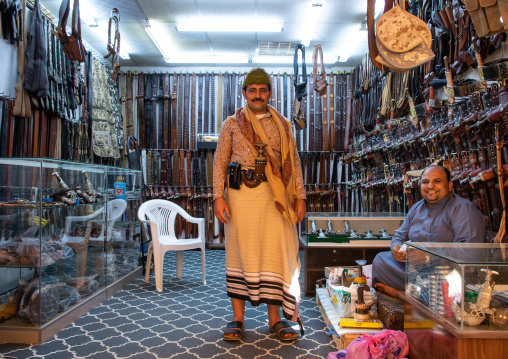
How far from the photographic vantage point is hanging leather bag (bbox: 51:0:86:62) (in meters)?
3.89

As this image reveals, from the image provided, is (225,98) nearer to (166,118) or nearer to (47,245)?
(166,118)

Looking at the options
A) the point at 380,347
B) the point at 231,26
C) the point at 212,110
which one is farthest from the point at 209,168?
the point at 380,347

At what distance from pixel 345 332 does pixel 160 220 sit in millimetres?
3255

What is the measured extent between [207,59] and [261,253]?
5.77m

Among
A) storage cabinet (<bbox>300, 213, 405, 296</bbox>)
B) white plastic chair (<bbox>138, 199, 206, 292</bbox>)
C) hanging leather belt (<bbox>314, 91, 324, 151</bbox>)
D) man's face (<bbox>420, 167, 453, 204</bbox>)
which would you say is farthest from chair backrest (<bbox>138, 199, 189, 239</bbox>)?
hanging leather belt (<bbox>314, 91, 324, 151</bbox>)

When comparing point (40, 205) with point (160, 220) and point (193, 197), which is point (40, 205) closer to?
point (160, 220)

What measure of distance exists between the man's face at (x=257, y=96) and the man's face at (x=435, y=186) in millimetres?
1270

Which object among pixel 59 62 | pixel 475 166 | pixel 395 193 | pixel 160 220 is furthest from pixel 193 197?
pixel 475 166

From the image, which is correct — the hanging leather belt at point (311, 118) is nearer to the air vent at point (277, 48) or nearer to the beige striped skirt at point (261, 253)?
the air vent at point (277, 48)

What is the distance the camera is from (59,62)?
5.13m

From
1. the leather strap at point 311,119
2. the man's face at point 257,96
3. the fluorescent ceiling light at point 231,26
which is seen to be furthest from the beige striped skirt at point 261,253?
the leather strap at point 311,119

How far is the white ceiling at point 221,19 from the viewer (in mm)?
5430

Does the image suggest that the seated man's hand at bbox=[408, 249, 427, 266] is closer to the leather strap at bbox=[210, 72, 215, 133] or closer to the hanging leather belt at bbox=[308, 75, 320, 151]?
the hanging leather belt at bbox=[308, 75, 320, 151]

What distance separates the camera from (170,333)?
2.93 m
